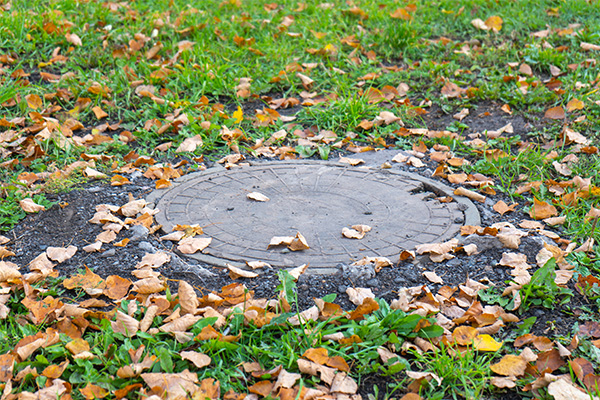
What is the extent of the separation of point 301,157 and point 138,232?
1.42 m

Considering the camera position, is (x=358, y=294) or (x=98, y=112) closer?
(x=358, y=294)

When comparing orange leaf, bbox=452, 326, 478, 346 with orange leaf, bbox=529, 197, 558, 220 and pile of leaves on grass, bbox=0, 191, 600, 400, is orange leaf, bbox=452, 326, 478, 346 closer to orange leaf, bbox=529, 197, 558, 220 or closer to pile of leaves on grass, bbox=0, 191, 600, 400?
pile of leaves on grass, bbox=0, 191, 600, 400

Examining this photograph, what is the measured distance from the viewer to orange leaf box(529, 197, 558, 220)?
10.2 ft

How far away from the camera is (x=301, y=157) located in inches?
154

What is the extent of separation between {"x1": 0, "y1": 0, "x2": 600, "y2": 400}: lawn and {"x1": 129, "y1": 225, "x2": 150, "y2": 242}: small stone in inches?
1.9

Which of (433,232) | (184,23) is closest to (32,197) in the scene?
(433,232)

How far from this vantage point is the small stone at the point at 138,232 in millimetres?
2771

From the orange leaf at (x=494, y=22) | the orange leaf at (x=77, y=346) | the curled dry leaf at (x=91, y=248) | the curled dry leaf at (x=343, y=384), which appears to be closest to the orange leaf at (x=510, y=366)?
the curled dry leaf at (x=343, y=384)

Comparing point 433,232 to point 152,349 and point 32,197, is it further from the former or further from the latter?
point 32,197

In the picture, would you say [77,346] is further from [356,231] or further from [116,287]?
[356,231]

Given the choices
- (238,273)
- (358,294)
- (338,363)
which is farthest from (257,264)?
(338,363)

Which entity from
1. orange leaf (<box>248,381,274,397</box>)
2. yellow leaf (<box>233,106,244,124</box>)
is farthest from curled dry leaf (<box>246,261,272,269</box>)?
yellow leaf (<box>233,106,244,124</box>)

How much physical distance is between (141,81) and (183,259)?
2432 millimetres

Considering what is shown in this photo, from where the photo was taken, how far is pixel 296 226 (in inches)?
112
